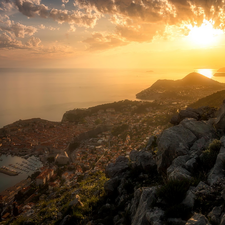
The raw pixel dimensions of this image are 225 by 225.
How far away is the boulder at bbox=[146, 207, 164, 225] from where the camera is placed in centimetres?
461

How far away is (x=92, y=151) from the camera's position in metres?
36.4

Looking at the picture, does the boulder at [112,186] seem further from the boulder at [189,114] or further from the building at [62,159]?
the building at [62,159]

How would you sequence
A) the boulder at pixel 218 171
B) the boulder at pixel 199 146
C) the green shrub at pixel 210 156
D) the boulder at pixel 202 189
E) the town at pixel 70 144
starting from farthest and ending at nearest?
the town at pixel 70 144
the boulder at pixel 199 146
the green shrub at pixel 210 156
the boulder at pixel 218 171
the boulder at pixel 202 189

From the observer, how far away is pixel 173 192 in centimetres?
525

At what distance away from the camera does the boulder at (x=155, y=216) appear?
182 inches

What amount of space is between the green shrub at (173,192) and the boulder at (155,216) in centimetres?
44

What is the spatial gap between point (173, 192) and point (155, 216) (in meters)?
0.93

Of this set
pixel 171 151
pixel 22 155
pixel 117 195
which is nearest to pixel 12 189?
pixel 22 155

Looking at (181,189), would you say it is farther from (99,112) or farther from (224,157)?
(99,112)

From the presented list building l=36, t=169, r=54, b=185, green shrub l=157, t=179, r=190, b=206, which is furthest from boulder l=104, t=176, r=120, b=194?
building l=36, t=169, r=54, b=185

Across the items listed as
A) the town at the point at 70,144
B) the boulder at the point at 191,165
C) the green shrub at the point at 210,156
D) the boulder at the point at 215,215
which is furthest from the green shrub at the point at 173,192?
the town at the point at 70,144

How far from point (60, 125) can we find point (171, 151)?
171 feet

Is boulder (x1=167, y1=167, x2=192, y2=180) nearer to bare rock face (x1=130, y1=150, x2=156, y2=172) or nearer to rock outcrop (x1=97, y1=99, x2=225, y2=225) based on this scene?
rock outcrop (x1=97, y1=99, x2=225, y2=225)

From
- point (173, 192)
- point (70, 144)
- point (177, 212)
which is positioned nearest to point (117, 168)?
point (173, 192)
